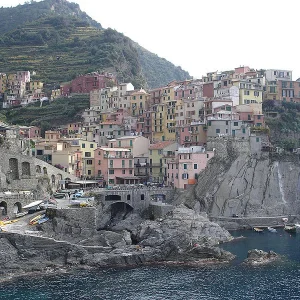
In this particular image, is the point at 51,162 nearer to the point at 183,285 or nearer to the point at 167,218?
the point at 167,218

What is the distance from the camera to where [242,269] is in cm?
4872

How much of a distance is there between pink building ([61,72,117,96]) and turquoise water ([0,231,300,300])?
55034 millimetres

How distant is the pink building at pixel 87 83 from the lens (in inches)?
3905

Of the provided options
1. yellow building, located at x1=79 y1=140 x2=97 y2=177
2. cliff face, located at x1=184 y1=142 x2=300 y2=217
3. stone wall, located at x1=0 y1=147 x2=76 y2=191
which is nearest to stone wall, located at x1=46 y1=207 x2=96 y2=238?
stone wall, located at x1=0 y1=147 x2=76 y2=191

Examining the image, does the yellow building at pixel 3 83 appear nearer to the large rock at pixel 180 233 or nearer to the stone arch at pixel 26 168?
the stone arch at pixel 26 168

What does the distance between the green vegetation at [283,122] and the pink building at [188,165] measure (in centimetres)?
1189

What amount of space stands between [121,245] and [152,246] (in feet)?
9.62

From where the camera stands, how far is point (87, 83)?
99875 mm

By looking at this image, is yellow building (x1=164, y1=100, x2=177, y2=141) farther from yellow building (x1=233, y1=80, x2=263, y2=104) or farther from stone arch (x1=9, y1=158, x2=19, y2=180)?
stone arch (x1=9, y1=158, x2=19, y2=180)

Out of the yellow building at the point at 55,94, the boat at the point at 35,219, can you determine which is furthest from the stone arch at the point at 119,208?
the yellow building at the point at 55,94

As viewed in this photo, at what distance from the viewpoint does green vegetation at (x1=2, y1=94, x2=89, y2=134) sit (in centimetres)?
9225

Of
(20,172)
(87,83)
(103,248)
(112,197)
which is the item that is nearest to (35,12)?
(87,83)

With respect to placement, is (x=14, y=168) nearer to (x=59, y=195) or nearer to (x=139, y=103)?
(x=59, y=195)

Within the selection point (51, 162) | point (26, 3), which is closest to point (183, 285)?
point (51, 162)
